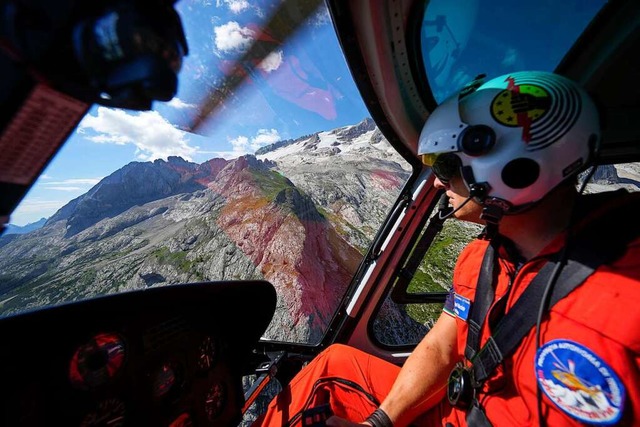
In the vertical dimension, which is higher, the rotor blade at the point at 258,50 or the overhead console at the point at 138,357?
the rotor blade at the point at 258,50

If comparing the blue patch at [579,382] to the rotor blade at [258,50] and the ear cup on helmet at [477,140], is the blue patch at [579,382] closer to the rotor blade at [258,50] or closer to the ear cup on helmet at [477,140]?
the ear cup on helmet at [477,140]

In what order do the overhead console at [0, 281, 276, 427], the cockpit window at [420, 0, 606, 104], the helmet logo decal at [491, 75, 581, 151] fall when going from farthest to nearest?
the cockpit window at [420, 0, 606, 104], the helmet logo decal at [491, 75, 581, 151], the overhead console at [0, 281, 276, 427]

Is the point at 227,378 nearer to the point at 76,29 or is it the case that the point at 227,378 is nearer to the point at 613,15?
the point at 76,29

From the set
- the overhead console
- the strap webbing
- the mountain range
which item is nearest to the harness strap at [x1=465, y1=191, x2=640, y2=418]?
the strap webbing

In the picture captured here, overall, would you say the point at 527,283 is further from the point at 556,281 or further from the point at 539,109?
the point at 539,109

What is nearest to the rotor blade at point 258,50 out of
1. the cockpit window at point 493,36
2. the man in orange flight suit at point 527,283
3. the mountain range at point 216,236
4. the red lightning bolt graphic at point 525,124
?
the cockpit window at point 493,36

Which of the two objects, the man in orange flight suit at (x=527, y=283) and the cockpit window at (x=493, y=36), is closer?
the man in orange flight suit at (x=527, y=283)

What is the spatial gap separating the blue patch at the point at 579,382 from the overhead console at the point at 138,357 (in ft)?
4.44

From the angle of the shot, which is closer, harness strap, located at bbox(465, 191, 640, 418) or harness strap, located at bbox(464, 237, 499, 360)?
harness strap, located at bbox(465, 191, 640, 418)

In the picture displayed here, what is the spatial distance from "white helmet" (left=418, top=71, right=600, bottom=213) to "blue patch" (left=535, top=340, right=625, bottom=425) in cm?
53

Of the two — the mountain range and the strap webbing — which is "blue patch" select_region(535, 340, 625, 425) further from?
the mountain range

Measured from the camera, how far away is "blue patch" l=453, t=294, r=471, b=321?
1.38 metres

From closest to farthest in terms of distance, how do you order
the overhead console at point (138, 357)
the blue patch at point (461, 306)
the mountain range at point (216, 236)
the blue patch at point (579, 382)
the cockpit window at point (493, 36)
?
the blue patch at point (579, 382) → the overhead console at point (138, 357) → the cockpit window at point (493, 36) → the blue patch at point (461, 306) → the mountain range at point (216, 236)

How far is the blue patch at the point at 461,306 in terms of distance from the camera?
4.54 feet
